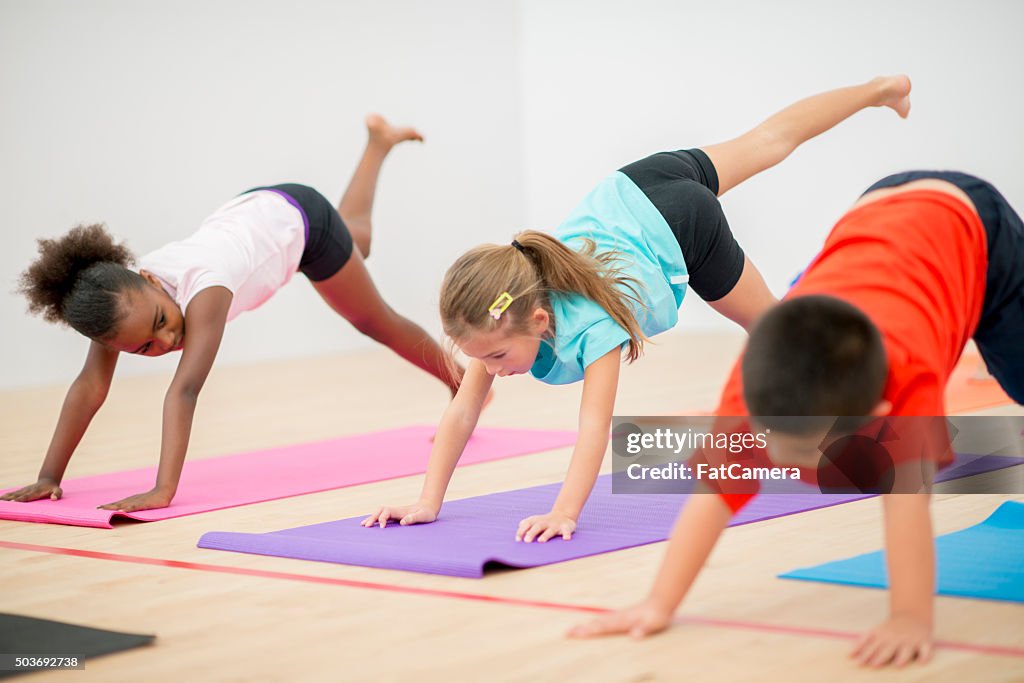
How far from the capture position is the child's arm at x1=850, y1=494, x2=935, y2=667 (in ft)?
4.25

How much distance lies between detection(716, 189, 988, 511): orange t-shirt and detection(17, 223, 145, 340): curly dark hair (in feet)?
5.04

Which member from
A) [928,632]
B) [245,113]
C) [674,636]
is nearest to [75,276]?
[674,636]

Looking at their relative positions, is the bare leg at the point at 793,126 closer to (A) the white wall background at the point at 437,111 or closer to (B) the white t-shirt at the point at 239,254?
(B) the white t-shirt at the point at 239,254

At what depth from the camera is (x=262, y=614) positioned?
166cm

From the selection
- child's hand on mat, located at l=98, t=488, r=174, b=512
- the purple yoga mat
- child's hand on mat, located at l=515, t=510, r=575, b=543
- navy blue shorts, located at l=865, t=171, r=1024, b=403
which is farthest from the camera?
child's hand on mat, located at l=98, t=488, r=174, b=512

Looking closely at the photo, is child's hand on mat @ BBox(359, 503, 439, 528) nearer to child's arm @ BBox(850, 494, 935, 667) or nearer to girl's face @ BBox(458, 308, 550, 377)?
girl's face @ BBox(458, 308, 550, 377)

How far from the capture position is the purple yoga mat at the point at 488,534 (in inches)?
73.3

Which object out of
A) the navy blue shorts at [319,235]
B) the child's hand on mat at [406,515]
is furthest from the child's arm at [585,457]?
the navy blue shorts at [319,235]

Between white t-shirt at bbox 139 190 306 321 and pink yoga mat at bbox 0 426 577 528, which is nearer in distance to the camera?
pink yoga mat at bbox 0 426 577 528

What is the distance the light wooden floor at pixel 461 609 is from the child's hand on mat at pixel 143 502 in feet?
0.22

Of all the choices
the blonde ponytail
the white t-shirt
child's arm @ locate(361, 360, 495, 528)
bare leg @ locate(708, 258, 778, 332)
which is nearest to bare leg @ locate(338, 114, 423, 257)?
the white t-shirt

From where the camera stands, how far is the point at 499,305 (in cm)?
195

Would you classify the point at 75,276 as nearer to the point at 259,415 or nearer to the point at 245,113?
the point at 259,415

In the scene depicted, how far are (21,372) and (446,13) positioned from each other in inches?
143
